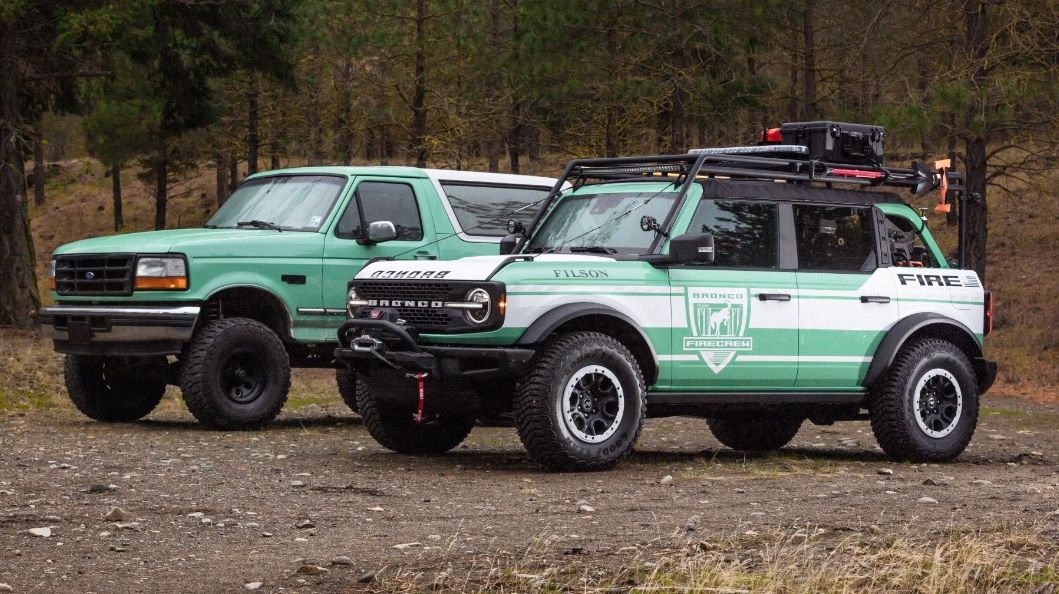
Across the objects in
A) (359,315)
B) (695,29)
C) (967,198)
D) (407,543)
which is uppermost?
(695,29)

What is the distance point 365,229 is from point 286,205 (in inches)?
28.7

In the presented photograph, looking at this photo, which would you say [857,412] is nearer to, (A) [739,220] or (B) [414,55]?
(A) [739,220]

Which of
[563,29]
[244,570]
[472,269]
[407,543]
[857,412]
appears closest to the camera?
[244,570]

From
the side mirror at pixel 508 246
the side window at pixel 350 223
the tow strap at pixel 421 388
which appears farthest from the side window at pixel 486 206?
the tow strap at pixel 421 388

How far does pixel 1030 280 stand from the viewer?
30.9 metres

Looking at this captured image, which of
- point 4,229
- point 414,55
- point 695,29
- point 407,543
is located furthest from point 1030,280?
point 407,543

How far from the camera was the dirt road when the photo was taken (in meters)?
5.93

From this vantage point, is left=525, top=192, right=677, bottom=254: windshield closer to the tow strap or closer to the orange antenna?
the tow strap

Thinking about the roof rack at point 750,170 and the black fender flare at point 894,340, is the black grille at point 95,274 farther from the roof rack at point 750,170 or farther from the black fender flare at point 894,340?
the black fender flare at point 894,340

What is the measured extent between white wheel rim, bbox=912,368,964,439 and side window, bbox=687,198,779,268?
1538mm

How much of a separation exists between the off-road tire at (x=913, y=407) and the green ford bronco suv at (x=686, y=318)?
0.05ft

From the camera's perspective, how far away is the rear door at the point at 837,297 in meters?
10.1

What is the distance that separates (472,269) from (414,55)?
75.9 feet

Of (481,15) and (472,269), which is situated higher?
(481,15)
